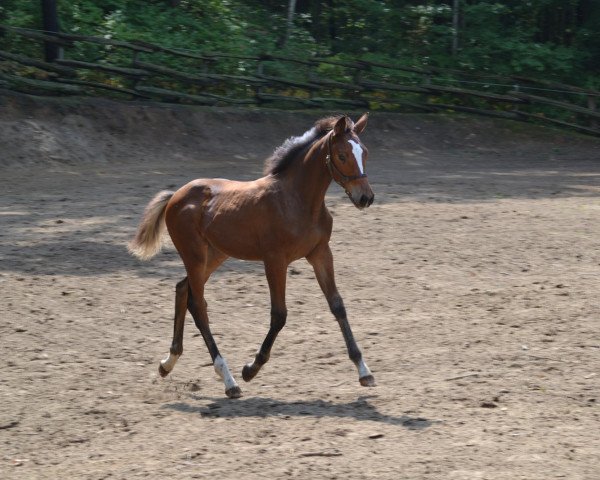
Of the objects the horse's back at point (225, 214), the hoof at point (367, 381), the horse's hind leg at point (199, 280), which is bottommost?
the hoof at point (367, 381)

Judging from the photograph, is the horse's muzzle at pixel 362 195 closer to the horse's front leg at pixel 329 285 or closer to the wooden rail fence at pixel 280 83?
the horse's front leg at pixel 329 285

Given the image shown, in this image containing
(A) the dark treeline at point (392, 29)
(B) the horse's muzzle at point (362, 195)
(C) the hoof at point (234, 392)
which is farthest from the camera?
(A) the dark treeline at point (392, 29)

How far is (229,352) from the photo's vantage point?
7.75 metres

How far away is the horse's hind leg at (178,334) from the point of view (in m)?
7.05

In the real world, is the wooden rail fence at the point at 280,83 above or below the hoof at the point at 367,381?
above

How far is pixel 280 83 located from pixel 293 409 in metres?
17.0

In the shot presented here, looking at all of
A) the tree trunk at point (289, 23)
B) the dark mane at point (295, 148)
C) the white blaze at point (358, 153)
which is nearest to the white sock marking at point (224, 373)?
the dark mane at point (295, 148)

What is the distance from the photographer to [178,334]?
716 cm

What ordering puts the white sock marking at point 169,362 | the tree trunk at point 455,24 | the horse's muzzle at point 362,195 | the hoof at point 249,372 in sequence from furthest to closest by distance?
the tree trunk at point 455,24
the white sock marking at point 169,362
the hoof at point 249,372
the horse's muzzle at point 362,195

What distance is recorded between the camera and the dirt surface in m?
5.49

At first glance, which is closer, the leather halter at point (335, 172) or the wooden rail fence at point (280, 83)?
the leather halter at point (335, 172)

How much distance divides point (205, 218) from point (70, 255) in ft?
13.0

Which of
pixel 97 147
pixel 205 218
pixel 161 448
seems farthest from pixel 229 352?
pixel 97 147

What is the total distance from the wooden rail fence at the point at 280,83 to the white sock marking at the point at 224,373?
45.6 ft
